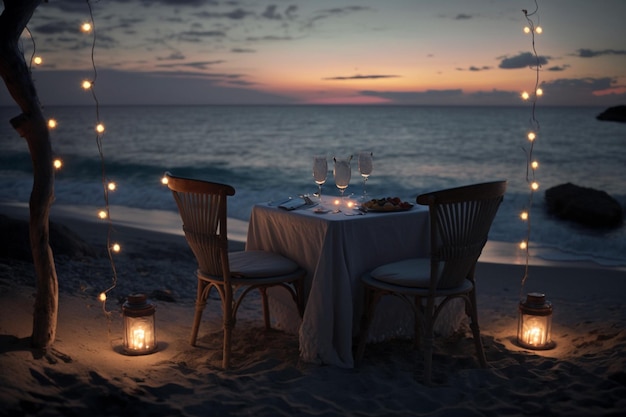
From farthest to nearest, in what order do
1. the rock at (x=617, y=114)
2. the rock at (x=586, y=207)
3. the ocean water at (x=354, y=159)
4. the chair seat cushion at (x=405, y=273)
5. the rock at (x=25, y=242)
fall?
the rock at (x=617, y=114) < the ocean water at (x=354, y=159) < the rock at (x=586, y=207) < the rock at (x=25, y=242) < the chair seat cushion at (x=405, y=273)

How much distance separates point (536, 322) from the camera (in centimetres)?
323

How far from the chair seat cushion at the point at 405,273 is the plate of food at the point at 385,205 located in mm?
296

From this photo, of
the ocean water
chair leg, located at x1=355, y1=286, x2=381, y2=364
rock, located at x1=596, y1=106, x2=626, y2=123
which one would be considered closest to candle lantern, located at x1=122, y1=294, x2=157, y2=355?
chair leg, located at x1=355, y1=286, x2=381, y2=364

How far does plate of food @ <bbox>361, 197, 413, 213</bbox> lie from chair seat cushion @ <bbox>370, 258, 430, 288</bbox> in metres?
0.30

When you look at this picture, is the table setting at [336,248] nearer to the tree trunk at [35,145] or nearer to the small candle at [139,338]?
the small candle at [139,338]

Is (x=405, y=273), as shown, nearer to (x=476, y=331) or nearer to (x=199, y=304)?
(x=476, y=331)

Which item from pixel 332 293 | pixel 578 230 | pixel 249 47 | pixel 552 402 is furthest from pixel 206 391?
pixel 249 47

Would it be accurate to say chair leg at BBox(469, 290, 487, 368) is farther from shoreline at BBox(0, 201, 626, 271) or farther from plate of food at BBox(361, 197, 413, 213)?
shoreline at BBox(0, 201, 626, 271)

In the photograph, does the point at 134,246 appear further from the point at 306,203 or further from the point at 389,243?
the point at 389,243

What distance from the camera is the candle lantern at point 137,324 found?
3104 mm

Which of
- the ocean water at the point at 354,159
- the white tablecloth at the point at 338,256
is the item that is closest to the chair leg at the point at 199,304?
the white tablecloth at the point at 338,256

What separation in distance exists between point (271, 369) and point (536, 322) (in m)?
1.47

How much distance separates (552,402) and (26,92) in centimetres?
272

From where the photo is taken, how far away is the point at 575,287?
464 cm
